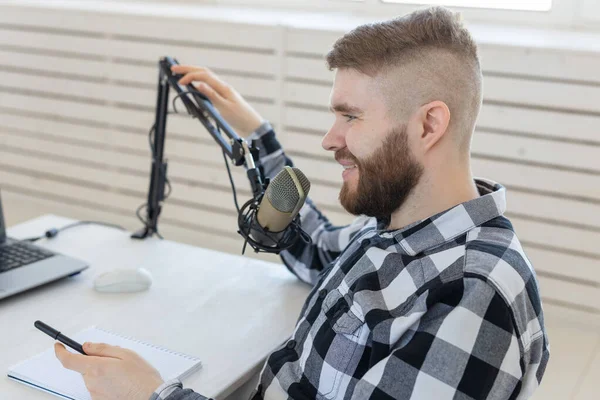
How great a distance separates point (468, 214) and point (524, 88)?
1.60 m

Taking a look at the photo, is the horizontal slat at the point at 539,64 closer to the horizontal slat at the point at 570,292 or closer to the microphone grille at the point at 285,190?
the horizontal slat at the point at 570,292

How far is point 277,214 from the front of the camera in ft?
4.04

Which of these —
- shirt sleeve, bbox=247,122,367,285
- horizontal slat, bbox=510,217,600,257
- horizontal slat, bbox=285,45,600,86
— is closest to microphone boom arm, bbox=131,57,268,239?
shirt sleeve, bbox=247,122,367,285

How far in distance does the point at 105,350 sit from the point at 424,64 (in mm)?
638

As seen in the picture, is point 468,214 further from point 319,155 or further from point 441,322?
point 319,155

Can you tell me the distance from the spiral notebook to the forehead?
0.47 metres

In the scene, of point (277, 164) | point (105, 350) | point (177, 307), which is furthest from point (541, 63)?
point (105, 350)

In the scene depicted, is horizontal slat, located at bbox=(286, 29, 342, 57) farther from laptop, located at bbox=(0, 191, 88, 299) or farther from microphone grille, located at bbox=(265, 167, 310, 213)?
microphone grille, located at bbox=(265, 167, 310, 213)

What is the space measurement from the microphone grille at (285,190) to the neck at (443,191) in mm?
181

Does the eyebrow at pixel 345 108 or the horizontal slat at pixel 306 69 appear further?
the horizontal slat at pixel 306 69

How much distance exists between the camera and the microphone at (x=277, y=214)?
121 centimetres

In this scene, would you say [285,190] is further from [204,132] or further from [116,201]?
[116,201]

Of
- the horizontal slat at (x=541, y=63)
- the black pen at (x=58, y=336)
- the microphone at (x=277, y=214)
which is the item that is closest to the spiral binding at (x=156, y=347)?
the black pen at (x=58, y=336)

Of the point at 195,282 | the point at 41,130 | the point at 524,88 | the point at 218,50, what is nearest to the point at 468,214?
the point at 195,282
